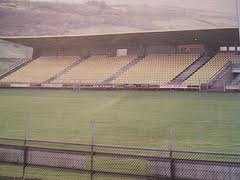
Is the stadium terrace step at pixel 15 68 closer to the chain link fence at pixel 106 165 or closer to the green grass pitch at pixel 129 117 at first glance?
the green grass pitch at pixel 129 117

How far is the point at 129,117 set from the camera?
15.4ft

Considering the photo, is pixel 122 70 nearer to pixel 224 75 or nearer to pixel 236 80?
pixel 224 75

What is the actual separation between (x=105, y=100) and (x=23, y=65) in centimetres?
307

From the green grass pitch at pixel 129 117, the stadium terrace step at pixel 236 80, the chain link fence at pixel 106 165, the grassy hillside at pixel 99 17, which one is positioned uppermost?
the grassy hillside at pixel 99 17

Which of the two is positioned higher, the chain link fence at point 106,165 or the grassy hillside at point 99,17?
the grassy hillside at point 99,17

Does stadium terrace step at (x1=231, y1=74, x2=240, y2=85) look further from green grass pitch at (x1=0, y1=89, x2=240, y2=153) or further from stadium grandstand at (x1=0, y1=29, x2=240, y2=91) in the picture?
green grass pitch at (x1=0, y1=89, x2=240, y2=153)

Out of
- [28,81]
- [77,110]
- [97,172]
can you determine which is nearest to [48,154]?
[97,172]

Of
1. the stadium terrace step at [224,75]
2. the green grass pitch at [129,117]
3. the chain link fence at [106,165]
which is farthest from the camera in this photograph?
the stadium terrace step at [224,75]

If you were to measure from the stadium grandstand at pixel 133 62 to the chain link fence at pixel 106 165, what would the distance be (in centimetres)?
426

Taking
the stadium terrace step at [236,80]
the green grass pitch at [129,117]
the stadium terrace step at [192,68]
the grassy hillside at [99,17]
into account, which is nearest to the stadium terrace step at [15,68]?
the green grass pitch at [129,117]

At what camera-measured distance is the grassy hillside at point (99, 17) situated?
5.03m

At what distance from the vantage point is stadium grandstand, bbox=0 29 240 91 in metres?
7.13

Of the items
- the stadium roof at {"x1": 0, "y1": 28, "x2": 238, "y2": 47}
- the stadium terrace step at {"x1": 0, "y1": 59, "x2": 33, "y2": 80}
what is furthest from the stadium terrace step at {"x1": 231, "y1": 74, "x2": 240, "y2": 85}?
the stadium terrace step at {"x1": 0, "y1": 59, "x2": 33, "y2": 80}

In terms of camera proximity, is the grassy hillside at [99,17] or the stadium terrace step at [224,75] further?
the stadium terrace step at [224,75]
